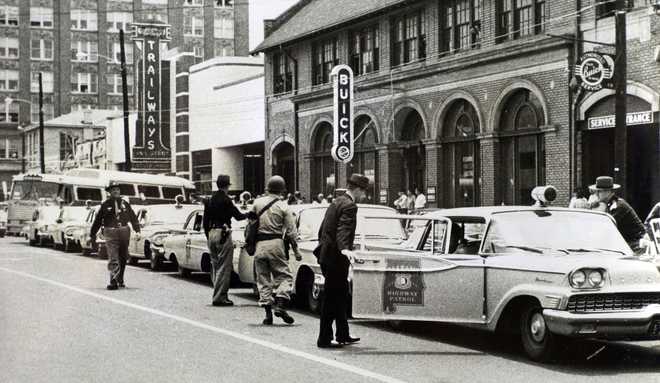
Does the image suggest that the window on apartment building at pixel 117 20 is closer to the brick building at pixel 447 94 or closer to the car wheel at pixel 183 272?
the brick building at pixel 447 94

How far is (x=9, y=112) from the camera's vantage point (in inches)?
3457

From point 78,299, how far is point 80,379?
6283mm

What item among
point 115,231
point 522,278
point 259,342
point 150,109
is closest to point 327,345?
point 259,342

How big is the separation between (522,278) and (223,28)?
3325 inches

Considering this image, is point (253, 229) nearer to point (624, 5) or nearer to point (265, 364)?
point (265, 364)

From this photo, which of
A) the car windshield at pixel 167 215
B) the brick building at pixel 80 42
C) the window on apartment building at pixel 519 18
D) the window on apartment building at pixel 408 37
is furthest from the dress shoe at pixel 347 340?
the brick building at pixel 80 42

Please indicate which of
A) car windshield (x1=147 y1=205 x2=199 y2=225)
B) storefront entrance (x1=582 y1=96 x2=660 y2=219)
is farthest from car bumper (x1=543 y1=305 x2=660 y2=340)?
car windshield (x1=147 y1=205 x2=199 y2=225)

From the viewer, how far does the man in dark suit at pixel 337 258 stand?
378 inches

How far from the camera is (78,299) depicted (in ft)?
Answer: 45.6

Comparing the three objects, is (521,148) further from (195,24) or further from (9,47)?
(9,47)

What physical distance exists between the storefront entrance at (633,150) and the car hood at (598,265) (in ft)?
45.6

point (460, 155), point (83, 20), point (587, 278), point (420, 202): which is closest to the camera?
point (587, 278)

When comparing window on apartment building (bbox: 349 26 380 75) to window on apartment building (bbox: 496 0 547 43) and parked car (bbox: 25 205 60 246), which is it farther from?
parked car (bbox: 25 205 60 246)

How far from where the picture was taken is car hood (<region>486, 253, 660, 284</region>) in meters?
8.52
